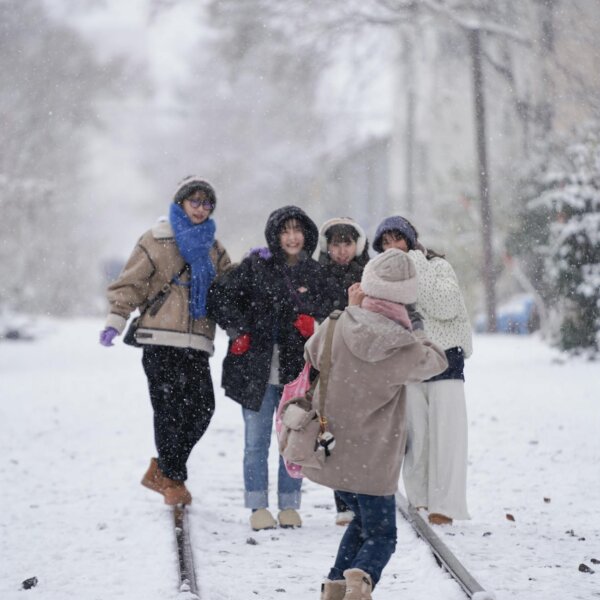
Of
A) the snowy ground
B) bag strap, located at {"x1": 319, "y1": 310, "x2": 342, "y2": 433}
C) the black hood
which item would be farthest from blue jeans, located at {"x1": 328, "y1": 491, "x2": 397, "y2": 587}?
the black hood

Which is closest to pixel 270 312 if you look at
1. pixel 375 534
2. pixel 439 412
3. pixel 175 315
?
pixel 175 315

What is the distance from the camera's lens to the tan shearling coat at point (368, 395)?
4501 millimetres

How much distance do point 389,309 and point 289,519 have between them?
2539 millimetres

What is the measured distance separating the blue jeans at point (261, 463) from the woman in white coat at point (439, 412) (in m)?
0.75

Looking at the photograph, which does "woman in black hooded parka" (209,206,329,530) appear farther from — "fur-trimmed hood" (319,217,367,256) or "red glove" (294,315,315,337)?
"fur-trimmed hood" (319,217,367,256)

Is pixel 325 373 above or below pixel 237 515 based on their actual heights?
above

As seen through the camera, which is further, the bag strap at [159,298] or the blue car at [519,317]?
the blue car at [519,317]

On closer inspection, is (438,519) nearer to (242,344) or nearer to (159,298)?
(242,344)

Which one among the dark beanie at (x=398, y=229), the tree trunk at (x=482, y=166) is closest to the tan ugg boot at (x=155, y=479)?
the dark beanie at (x=398, y=229)

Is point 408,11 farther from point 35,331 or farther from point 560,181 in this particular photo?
point 35,331

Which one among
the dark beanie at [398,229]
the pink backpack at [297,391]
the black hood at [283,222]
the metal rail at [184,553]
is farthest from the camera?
the black hood at [283,222]

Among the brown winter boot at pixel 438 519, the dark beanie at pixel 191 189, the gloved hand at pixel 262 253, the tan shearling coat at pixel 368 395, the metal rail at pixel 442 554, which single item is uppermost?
the dark beanie at pixel 191 189

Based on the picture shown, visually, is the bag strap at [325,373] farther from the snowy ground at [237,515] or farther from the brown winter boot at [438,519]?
the brown winter boot at [438,519]

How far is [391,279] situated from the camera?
15.0 feet
